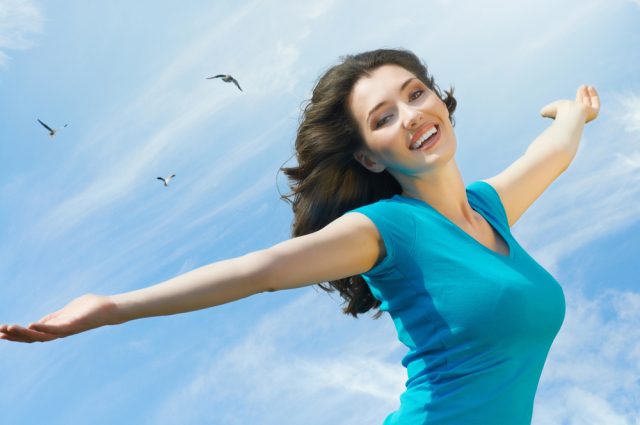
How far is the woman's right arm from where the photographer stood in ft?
11.5

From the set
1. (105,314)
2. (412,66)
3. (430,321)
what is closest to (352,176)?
(412,66)

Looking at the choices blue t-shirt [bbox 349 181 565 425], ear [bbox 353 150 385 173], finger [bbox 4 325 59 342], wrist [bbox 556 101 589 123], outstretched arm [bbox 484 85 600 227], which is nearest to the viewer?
finger [bbox 4 325 59 342]

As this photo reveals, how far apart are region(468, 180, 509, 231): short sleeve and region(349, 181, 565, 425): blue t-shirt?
26.4 inches

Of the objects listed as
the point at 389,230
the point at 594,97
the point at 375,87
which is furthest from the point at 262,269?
the point at 594,97

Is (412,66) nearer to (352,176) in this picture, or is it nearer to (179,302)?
(352,176)

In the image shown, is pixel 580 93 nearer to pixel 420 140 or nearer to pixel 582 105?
pixel 582 105

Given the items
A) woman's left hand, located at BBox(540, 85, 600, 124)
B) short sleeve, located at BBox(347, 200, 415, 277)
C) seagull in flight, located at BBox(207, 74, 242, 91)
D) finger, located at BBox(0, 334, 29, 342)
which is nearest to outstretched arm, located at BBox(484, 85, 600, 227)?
woman's left hand, located at BBox(540, 85, 600, 124)

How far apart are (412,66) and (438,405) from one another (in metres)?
1.89

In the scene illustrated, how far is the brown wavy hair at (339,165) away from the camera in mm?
4812

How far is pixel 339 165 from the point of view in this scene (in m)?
4.87

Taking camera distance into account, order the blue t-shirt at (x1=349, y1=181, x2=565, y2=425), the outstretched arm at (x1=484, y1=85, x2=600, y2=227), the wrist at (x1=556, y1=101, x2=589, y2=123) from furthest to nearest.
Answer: the wrist at (x1=556, y1=101, x2=589, y2=123) → the outstretched arm at (x1=484, y1=85, x2=600, y2=227) → the blue t-shirt at (x1=349, y1=181, x2=565, y2=425)

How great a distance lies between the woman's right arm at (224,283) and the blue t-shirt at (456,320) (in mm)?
263

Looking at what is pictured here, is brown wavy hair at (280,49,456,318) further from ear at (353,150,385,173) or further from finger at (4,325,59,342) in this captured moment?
finger at (4,325,59,342)

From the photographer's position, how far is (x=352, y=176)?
16.1ft
